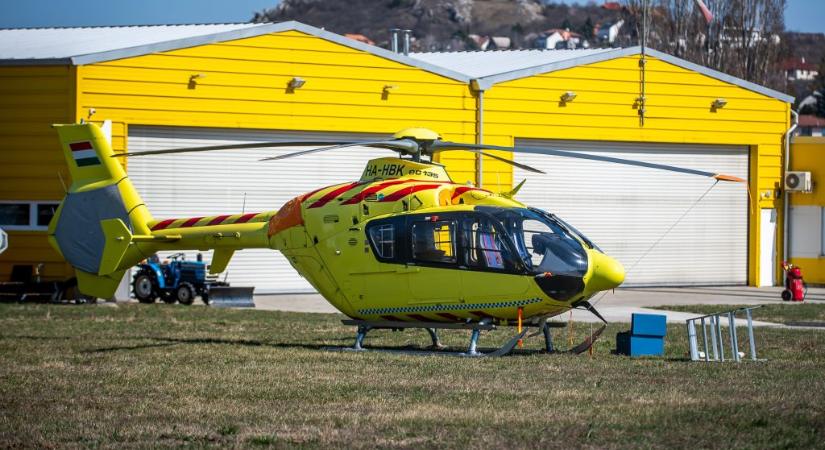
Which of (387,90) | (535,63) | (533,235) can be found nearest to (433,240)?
(533,235)

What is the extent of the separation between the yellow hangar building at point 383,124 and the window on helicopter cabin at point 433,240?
1019cm

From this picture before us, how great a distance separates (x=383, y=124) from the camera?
29.8 metres

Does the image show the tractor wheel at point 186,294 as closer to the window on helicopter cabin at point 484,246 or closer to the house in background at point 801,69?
the window on helicopter cabin at point 484,246

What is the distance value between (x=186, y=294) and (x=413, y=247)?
1049 centimetres

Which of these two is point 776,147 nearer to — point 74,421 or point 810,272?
point 810,272

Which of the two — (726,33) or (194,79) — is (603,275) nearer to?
(194,79)

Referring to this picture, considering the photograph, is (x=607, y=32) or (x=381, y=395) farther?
(x=607, y=32)

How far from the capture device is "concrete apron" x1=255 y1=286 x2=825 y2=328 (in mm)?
24297

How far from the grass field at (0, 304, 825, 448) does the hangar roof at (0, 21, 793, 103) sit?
941 cm

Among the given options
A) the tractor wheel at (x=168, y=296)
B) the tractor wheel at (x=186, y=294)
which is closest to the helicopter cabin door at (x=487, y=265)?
the tractor wheel at (x=186, y=294)

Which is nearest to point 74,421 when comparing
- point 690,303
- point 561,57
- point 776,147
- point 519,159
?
point 690,303

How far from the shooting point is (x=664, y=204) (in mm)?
33719

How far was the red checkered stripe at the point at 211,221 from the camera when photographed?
18.6 m

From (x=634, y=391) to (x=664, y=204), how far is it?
69.0ft
